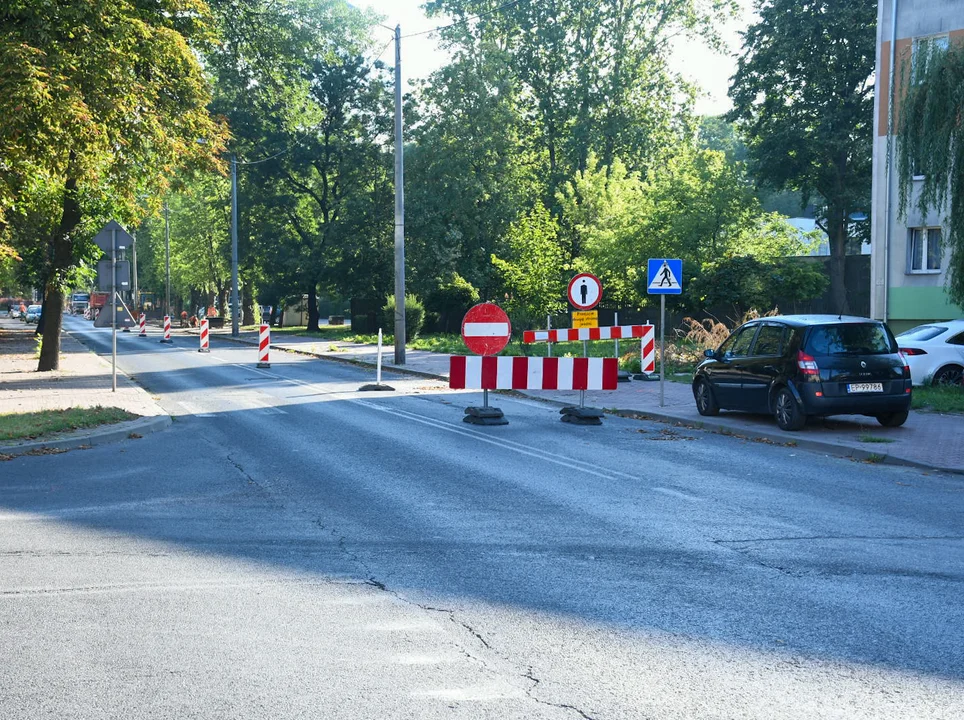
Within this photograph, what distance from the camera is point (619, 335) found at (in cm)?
2403

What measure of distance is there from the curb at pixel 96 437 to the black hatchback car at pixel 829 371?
29.3 feet

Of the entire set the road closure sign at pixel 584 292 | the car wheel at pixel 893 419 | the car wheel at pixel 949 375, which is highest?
the road closure sign at pixel 584 292

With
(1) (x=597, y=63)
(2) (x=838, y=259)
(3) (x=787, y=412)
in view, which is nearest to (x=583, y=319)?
(3) (x=787, y=412)

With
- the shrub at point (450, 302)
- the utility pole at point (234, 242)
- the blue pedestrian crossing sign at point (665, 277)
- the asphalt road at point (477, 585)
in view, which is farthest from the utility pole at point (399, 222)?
the utility pole at point (234, 242)

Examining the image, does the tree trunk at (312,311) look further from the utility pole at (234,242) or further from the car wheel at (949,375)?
the car wheel at (949,375)

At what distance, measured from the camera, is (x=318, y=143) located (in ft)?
201

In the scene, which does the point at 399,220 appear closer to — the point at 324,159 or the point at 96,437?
the point at 96,437

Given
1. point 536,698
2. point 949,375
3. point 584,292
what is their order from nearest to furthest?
point 536,698 < point 584,292 < point 949,375

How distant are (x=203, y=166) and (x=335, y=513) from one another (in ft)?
67.3

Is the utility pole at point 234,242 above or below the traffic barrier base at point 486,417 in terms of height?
above

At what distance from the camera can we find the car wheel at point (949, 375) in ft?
72.1

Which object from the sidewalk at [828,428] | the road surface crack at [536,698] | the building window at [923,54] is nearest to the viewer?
the road surface crack at [536,698]

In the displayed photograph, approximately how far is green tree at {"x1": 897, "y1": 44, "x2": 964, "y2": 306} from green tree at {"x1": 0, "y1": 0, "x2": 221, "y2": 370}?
13731 millimetres

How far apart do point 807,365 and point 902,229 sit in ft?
67.9
